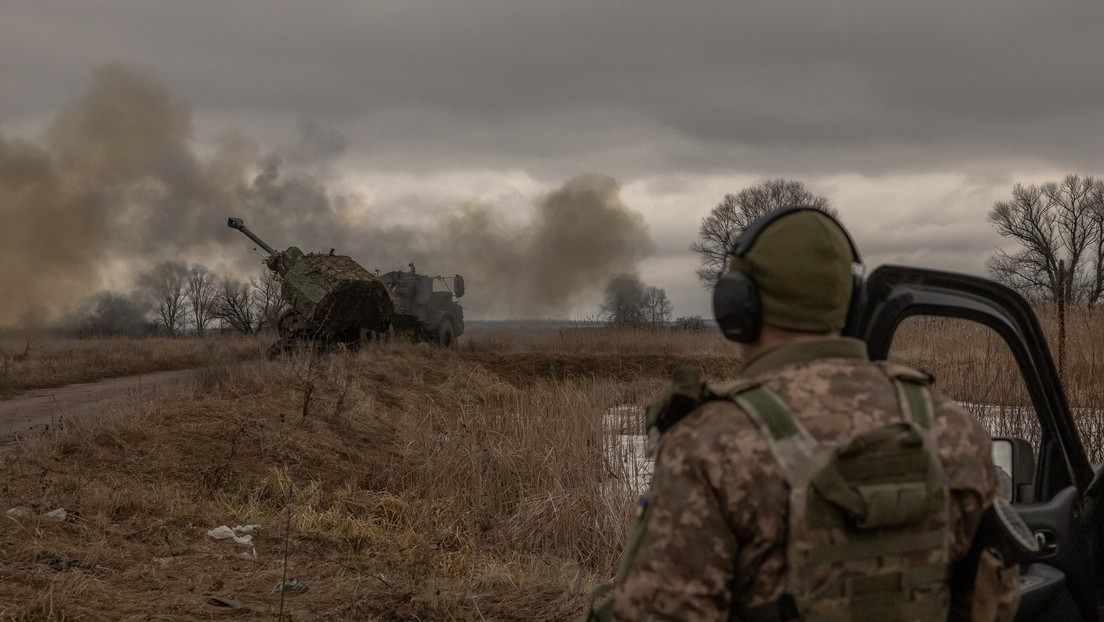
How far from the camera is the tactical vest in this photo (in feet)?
5.96

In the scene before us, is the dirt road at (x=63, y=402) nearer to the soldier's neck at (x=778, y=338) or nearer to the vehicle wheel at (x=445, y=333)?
the vehicle wheel at (x=445, y=333)

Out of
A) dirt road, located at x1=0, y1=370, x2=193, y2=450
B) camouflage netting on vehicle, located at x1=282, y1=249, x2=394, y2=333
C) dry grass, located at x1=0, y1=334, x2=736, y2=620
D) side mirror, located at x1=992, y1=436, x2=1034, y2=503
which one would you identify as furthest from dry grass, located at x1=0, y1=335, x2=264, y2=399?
side mirror, located at x1=992, y1=436, x2=1034, y2=503

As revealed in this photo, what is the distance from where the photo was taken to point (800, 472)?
1821mm

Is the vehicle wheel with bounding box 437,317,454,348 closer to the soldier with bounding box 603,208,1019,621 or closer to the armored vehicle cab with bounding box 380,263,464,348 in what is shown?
the armored vehicle cab with bounding box 380,263,464,348

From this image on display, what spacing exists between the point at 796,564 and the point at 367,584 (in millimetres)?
4701

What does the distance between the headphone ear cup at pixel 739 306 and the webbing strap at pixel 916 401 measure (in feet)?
0.93

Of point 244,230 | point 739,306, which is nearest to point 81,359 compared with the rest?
point 244,230

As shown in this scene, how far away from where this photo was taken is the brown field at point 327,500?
5734 millimetres

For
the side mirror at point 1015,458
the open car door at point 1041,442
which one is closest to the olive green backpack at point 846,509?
the open car door at point 1041,442

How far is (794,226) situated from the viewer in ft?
6.48

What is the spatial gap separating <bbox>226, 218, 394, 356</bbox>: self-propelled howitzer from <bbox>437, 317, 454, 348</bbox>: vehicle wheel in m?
3.81

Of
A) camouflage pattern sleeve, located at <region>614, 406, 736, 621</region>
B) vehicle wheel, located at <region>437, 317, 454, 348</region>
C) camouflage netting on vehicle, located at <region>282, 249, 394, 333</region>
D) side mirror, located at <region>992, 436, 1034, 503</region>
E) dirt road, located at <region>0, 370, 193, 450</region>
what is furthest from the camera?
vehicle wheel, located at <region>437, 317, 454, 348</region>

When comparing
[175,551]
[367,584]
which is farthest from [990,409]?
[175,551]

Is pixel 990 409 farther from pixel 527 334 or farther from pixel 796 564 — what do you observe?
pixel 527 334
